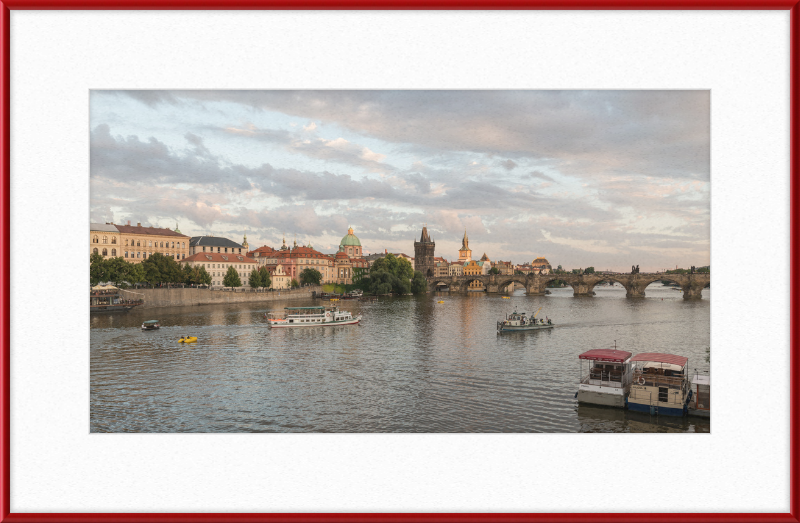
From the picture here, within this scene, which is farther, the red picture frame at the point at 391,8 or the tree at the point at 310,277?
the tree at the point at 310,277

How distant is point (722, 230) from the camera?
17.9ft

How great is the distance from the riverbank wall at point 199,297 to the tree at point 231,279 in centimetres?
266

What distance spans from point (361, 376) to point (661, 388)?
6940mm

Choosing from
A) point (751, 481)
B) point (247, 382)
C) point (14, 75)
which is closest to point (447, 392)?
point (247, 382)

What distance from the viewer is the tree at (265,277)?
43.8 m

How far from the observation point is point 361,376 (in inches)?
492

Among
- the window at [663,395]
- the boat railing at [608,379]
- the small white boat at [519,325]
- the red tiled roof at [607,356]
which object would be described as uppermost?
the red tiled roof at [607,356]

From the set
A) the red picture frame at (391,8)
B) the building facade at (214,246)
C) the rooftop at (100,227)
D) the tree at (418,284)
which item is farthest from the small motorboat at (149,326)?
the tree at (418,284)

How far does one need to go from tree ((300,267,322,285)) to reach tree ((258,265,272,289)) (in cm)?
397

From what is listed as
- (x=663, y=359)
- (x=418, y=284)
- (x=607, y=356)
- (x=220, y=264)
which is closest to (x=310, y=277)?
(x=220, y=264)

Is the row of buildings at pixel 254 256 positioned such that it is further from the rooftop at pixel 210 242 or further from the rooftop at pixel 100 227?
the rooftop at pixel 100 227

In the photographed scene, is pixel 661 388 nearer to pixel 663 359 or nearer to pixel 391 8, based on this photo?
pixel 663 359

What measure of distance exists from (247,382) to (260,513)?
7.30m

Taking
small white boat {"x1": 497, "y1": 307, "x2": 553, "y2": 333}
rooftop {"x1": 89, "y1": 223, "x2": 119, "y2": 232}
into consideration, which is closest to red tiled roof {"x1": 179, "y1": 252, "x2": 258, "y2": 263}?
rooftop {"x1": 89, "y1": 223, "x2": 119, "y2": 232}
